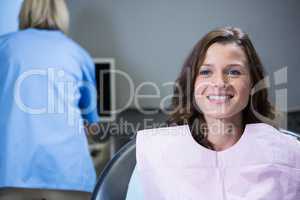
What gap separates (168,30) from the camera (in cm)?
99

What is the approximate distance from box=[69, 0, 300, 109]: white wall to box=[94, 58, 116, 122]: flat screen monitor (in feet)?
0.07

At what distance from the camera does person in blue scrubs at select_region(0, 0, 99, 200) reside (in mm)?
1024

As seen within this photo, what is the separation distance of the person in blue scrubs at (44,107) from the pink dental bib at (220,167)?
0.31m

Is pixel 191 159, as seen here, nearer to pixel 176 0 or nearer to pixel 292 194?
pixel 292 194

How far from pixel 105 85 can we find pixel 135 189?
1.25 ft

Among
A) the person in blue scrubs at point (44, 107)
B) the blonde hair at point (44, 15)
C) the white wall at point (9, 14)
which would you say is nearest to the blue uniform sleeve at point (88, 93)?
the person in blue scrubs at point (44, 107)

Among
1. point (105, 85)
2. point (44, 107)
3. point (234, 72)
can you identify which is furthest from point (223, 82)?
point (44, 107)

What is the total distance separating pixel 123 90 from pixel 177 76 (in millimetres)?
169

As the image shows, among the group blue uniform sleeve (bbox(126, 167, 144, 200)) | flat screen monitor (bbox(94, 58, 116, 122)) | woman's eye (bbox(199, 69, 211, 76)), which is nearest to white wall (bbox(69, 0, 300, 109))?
flat screen monitor (bbox(94, 58, 116, 122))

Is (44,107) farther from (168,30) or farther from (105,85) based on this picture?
(168,30)

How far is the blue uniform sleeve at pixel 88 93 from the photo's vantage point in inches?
40.8

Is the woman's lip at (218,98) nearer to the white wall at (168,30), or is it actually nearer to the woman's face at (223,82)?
the woman's face at (223,82)

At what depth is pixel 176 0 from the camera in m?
0.97

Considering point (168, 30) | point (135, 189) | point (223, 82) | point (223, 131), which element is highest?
point (168, 30)
